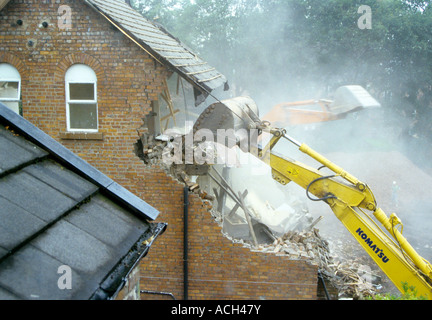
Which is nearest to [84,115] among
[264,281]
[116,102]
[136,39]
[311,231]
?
[116,102]

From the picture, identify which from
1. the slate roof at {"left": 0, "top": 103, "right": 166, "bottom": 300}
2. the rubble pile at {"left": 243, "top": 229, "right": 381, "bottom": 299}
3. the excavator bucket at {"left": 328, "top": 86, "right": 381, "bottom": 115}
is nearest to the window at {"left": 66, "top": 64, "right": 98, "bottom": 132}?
the rubble pile at {"left": 243, "top": 229, "right": 381, "bottom": 299}

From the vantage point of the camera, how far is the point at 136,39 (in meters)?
7.46

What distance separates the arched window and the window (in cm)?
112

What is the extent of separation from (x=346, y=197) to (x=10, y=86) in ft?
24.1

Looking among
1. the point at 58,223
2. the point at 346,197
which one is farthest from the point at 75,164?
the point at 346,197

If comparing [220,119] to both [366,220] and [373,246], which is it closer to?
[366,220]

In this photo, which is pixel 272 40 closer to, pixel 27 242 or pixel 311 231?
pixel 311 231

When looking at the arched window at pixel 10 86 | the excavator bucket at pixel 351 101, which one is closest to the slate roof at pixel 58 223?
the arched window at pixel 10 86

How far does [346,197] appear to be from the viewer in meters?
7.20

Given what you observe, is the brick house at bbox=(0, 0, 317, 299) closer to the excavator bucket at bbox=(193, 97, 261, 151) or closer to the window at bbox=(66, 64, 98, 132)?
the window at bbox=(66, 64, 98, 132)

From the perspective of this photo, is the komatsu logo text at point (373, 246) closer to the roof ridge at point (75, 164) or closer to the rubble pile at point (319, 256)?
the rubble pile at point (319, 256)

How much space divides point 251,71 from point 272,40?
2804 mm

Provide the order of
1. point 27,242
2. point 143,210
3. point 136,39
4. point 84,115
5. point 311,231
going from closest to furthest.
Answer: point 27,242 < point 143,210 < point 136,39 < point 84,115 < point 311,231

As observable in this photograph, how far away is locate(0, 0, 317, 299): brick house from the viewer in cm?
760
